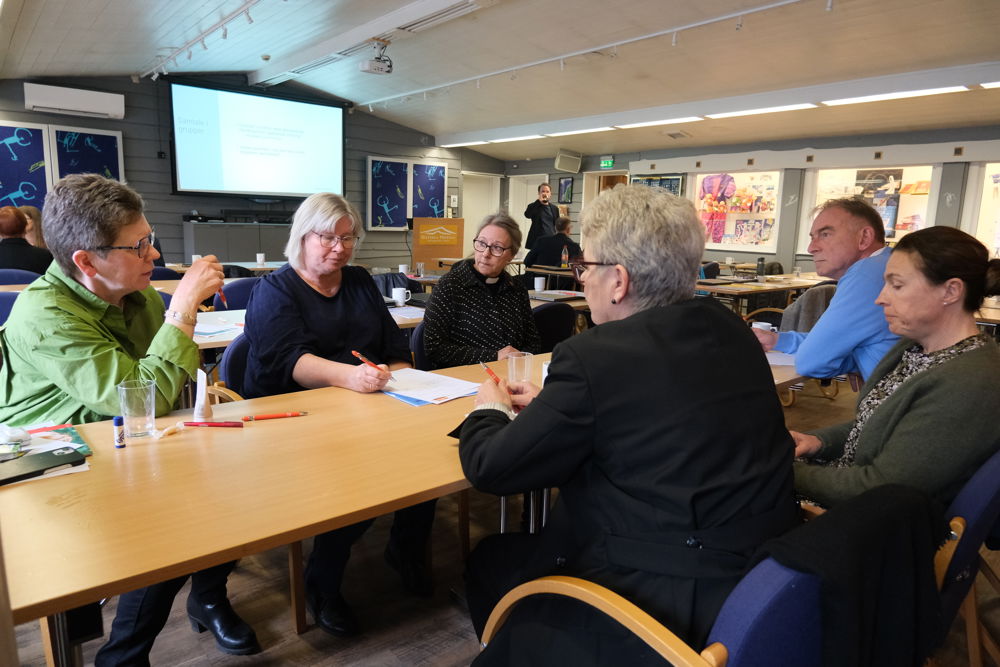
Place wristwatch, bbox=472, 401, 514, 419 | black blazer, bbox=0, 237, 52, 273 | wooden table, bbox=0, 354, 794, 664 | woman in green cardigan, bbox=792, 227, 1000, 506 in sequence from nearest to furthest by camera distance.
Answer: wooden table, bbox=0, 354, 794, 664 < woman in green cardigan, bbox=792, 227, 1000, 506 < wristwatch, bbox=472, 401, 514, 419 < black blazer, bbox=0, 237, 52, 273

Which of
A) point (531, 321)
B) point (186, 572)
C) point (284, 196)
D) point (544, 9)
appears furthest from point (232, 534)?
point (284, 196)

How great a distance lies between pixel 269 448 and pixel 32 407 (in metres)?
0.69

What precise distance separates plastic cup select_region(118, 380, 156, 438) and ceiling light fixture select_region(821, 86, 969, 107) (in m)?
7.73

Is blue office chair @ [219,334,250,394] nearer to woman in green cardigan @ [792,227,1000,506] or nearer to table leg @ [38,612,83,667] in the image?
table leg @ [38,612,83,667]

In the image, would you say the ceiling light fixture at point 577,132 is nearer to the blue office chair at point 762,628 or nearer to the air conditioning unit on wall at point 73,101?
the air conditioning unit on wall at point 73,101

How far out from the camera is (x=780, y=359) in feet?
9.39

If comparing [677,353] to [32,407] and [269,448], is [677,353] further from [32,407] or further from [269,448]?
[32,407]

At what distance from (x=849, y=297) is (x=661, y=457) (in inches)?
65.3

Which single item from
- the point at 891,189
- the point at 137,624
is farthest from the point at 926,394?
Answer: the point at 891,189

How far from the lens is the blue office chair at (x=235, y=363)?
92.0 inches

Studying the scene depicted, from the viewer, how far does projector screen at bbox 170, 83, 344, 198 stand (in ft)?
29.9

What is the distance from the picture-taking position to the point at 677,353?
3.64ft

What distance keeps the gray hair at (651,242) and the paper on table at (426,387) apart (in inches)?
35.5

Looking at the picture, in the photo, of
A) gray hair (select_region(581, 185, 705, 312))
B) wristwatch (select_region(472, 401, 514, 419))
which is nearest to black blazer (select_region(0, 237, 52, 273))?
wristwatch (select_region(472, 401, 514, 419))
